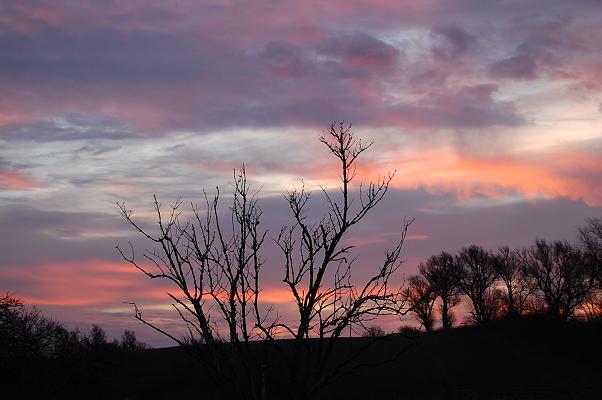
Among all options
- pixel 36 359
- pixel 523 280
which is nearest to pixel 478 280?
pixel 523 280

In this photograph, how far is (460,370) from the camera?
57312 millimetres

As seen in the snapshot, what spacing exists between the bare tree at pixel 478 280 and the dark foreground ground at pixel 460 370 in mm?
22045

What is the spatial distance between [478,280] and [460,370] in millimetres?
41803

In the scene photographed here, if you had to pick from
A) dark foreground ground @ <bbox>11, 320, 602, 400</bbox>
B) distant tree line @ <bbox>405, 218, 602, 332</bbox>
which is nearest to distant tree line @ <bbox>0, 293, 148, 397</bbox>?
dark foreground ground @ <bbox>11, 320, 602, 400</bbox>

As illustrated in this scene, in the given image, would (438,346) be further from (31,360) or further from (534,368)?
(31,360)

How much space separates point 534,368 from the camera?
5700cm

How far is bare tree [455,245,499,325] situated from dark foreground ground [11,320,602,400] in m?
22.0

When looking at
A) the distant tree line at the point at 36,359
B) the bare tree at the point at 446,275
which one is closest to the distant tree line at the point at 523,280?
the bare tree at the point at 446,275

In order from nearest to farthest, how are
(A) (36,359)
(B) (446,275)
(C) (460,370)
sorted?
(A) (36,359), (C) (460,370), (B) (446,275)

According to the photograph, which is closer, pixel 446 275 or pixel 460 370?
pixel 460 370

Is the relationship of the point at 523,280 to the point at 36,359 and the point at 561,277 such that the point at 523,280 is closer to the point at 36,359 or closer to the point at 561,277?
the point at 561,277

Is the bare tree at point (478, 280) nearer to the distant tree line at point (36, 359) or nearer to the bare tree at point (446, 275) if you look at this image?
the bare tree at point (446, 275)

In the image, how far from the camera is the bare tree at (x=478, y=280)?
95.1 metres

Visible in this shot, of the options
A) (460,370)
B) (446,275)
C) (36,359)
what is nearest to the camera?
(36,359)
